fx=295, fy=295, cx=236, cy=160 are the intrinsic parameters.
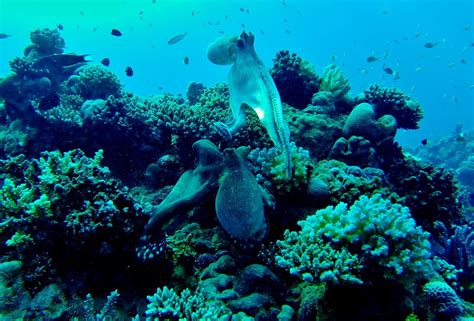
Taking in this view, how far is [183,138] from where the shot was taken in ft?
17.1

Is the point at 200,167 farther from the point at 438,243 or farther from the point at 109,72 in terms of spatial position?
the point at 109,72

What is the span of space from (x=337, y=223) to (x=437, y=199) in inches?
143

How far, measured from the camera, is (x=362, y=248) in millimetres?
2744

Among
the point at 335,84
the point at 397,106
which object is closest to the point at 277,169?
the point at 335,84

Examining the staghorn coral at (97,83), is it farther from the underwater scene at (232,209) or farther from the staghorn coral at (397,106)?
the staghorn coral at (397,106)

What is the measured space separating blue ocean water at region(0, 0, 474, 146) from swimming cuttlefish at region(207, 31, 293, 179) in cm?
8905

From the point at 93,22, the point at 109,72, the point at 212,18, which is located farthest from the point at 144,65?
the point at 109,72

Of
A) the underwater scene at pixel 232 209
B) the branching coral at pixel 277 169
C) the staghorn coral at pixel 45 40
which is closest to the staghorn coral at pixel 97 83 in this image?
the underwater scene at pixel 232 209

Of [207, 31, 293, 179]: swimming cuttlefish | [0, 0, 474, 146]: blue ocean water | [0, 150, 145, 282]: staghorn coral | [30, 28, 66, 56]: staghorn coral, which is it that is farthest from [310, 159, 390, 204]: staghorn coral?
[0, 0, 474, 146]: blue ocean water

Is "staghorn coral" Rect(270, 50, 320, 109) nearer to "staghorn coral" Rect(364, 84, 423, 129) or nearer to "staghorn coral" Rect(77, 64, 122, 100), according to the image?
"staghorn coral" Rect(364, 84, 423, 129)

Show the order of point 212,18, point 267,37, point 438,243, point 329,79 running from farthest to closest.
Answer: point 267,37, point 212,18, point 329,79, point 438,243

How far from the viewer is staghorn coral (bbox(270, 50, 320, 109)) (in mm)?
7461

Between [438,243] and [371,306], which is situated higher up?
[438,243]

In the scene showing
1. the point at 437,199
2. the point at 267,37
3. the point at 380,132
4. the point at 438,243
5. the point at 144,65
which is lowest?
the point at 438,243
